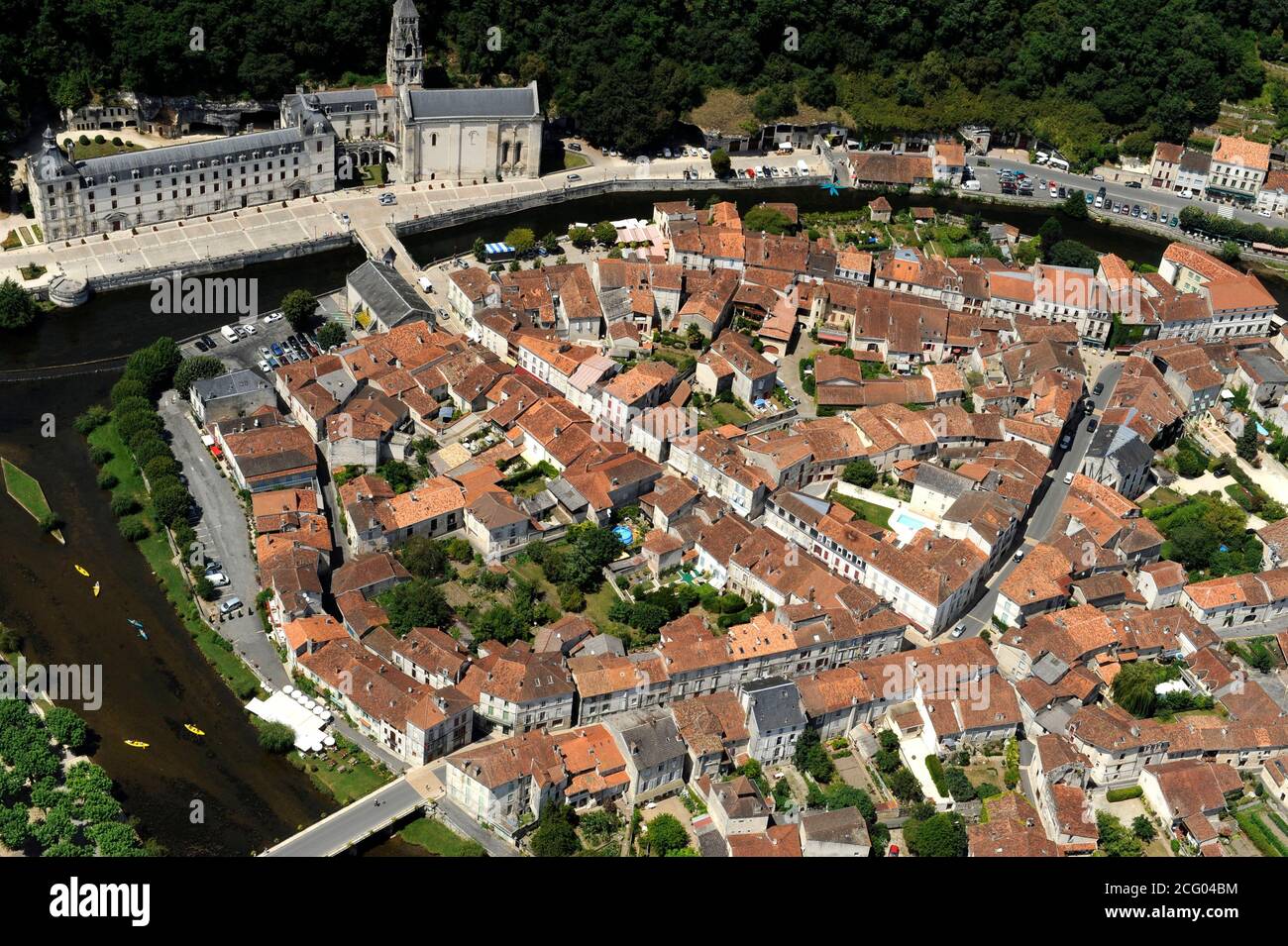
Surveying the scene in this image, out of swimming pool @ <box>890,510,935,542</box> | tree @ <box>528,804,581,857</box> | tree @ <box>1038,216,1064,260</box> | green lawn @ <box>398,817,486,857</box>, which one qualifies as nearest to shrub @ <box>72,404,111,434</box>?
green lawn @ <box>398,817,486,857</box>

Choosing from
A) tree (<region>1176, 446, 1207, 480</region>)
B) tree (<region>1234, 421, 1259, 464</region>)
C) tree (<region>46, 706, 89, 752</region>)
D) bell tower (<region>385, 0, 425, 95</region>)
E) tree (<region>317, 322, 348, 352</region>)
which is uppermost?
bell tower (<region>385, 0, 425, 95</region>)

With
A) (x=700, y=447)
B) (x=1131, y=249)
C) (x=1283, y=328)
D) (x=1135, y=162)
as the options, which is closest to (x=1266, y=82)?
(x=1135, y=162)

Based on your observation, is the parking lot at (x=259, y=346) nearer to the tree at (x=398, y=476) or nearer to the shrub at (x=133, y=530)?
the tree at (x=398, y=476)

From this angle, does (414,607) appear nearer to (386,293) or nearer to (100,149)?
(386,293)

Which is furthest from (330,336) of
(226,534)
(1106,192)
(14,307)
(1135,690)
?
(1106,192)

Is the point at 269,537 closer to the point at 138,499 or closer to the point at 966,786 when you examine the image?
the point at 138,499

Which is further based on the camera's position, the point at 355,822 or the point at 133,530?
the point at 133,530

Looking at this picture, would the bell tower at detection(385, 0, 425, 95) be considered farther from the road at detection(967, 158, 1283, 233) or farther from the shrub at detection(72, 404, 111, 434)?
the road at detection(967, 158, 1283, 233)
